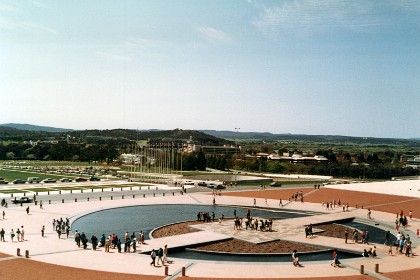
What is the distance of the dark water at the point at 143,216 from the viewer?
3831cm

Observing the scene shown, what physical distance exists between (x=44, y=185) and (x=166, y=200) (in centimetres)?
2384

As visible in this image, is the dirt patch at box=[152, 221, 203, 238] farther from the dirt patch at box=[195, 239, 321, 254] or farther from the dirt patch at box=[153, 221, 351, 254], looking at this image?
the dirt patch at box=[195, 239, 321, 254]

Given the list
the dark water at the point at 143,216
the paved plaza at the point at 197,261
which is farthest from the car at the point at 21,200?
the dark water at the point at 143,216

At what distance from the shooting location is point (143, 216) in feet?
148

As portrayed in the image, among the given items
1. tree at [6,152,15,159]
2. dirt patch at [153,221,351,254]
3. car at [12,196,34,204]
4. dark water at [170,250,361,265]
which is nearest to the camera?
dark water at [170,250,361,265]

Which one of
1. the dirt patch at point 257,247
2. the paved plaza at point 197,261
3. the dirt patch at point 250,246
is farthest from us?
the dirt patch at point 250,246

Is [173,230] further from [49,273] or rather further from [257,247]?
[49,273]

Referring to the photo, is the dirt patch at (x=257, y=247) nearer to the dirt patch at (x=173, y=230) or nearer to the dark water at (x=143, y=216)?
the dirt patch at (x=173, y=230)

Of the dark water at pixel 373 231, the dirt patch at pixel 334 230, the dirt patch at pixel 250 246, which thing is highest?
the dirt patch at pixel 250 246

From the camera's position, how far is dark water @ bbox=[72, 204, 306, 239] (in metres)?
38.3

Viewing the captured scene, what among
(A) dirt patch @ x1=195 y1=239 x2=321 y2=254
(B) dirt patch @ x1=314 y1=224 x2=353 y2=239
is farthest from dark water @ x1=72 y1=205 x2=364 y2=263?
(B) dirt patch @ x1=314 y1=224 x2=353 y2=239

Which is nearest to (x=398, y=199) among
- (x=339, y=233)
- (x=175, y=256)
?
(x=339, y=233)

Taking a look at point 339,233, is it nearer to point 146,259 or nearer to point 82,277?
point 146,259

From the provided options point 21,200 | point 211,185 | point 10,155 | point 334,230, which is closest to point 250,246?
point 334,230
